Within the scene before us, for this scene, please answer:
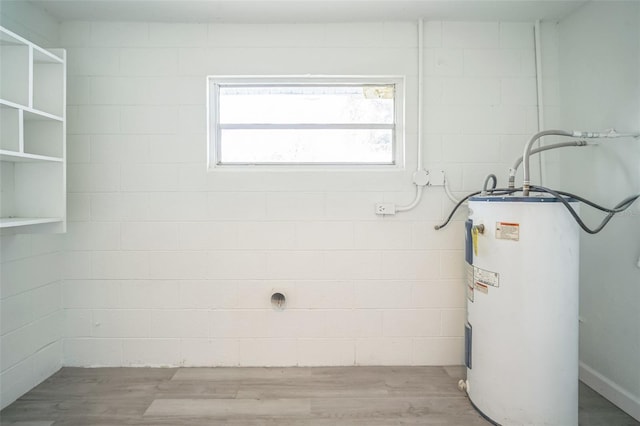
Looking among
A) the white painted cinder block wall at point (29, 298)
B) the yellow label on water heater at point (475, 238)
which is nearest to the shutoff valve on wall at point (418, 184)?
the yellow label on water heater at point (475, 238)

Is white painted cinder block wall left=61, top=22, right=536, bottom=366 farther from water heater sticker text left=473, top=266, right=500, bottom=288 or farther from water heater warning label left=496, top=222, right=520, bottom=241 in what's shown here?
water heater warning label left=496, top=222, right=520, bottom=241

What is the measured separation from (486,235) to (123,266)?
7.69ft

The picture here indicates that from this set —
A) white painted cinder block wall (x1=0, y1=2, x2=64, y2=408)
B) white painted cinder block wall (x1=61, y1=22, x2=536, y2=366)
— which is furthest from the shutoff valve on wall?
white painted cinder block wall (x1=0, y1=2, x2=64, y2=408)

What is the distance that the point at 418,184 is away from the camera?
84.7 inches

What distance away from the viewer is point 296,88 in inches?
89.0

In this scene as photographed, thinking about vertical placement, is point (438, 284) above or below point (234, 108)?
below

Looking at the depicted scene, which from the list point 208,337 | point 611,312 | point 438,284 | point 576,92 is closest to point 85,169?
point 208,337

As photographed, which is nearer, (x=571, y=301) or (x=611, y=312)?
(x=571, y=301)

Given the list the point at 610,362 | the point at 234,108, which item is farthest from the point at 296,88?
the point at 610,362

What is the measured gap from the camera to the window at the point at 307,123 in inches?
88.3

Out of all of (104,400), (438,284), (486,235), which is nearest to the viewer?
(486,235)

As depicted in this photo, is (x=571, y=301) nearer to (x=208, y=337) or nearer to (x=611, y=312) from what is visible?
(x=611, y=312)

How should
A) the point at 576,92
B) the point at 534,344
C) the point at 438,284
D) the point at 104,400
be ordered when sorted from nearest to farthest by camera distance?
the point at 534,344 → the point at 104,400 → the point at 576,92 → the point at 438,284

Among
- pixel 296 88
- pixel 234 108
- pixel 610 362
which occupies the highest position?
pixel 296 88
